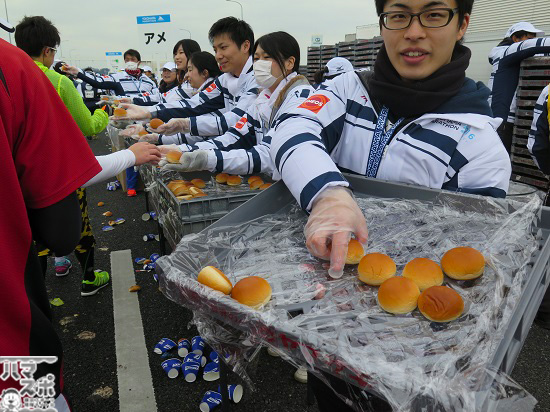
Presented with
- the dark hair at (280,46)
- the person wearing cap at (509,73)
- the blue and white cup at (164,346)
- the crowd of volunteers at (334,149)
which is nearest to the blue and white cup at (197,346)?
the blue and white cup at (164,346)

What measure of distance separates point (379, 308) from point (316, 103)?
0.89m

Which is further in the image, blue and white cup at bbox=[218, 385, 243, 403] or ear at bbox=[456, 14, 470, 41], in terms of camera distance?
blue and white cup at bbox=[218, 385, 243, 403]

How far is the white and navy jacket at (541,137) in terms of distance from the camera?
308 centimetres

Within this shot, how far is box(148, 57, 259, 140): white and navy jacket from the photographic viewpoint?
12.0ft

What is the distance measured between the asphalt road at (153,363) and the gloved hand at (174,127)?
1618mm

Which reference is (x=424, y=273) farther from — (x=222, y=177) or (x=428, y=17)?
(x=222, y=177)

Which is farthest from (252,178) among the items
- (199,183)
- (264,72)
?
(264,72)

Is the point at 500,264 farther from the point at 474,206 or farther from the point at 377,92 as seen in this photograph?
the point at 377,92

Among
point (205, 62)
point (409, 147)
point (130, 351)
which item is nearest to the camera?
point (409, 147)

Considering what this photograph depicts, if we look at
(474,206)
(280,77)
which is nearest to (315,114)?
(474,206)

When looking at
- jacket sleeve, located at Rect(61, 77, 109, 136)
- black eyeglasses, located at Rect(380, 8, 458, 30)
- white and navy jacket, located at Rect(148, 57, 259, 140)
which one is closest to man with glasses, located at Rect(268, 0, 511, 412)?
black eyeglasses, located at Rect(380, 8, 458, 30)

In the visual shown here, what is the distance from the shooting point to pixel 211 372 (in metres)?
2.57

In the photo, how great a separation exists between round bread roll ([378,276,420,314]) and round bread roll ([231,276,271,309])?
31 cm

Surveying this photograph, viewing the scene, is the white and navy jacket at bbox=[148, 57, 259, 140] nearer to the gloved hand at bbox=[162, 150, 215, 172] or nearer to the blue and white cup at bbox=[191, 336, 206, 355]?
the gloved hand at bbox=[162, 150, 215, 172]
